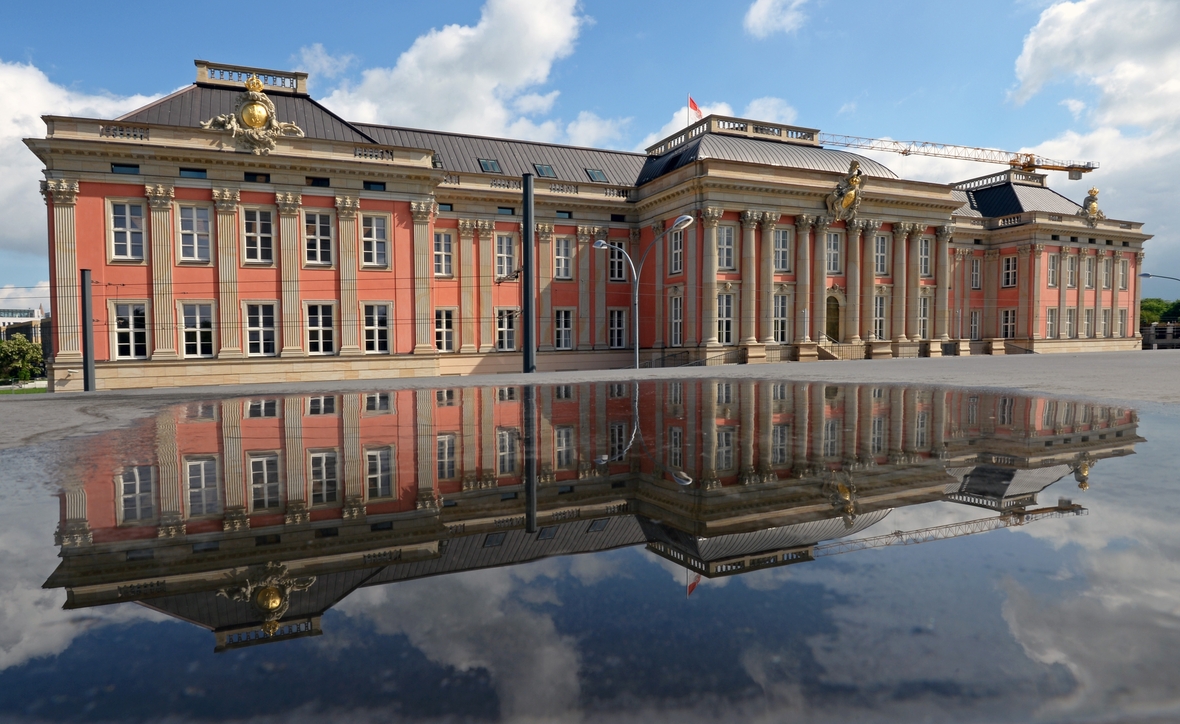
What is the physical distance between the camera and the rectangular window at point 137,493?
547cm

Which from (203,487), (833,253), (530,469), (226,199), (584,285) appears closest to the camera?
(203,487)

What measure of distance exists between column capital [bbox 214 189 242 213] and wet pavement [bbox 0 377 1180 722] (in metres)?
23.0

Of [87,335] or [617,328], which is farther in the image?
[617,328]

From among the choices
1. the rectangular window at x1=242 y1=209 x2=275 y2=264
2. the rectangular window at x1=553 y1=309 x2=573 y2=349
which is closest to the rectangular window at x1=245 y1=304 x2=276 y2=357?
the rectangular window at x1=242 y1=209 x2=275 y2=264

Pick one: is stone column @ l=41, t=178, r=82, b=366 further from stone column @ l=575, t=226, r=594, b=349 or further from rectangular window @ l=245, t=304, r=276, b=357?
stone column @ l=575, t=226, r=594, b=349

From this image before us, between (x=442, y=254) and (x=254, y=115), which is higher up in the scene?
(x=254, y=115)

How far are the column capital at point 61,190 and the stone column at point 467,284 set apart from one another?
17.1 m

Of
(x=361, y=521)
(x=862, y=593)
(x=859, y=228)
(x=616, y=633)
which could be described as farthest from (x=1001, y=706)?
(x=859, y=228)

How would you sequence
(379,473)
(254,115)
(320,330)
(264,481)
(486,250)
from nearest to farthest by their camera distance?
(264,481), (379,473), (254,115), (320,330), (486,250)

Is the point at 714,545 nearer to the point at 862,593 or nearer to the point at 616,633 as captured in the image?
the point at 862,593

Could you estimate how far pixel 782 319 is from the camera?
38.3 m

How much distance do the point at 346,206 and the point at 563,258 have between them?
529 inches

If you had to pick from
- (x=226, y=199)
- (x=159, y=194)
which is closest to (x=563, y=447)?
(x=226, y=199)

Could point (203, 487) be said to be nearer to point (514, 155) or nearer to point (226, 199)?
point (226, 199)
